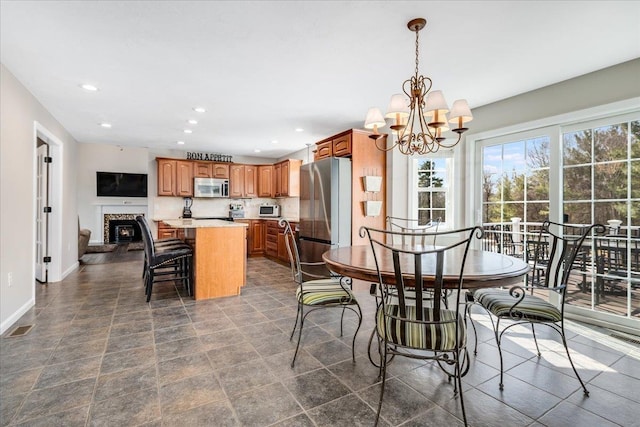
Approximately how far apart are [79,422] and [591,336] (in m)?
3.70

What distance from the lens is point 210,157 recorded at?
7172mm

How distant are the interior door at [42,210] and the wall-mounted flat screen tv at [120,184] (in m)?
4.27

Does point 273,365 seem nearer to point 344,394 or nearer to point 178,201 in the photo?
point 344,394

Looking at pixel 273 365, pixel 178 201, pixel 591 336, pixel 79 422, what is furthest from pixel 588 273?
pixel 178 201

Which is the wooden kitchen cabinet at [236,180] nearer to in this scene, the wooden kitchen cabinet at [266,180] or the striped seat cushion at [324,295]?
the wooden kitchen cabinet at [266,180]

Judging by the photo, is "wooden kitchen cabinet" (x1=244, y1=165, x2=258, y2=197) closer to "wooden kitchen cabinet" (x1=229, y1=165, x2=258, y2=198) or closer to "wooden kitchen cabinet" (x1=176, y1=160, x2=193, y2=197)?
"wooden kitchen cabinet" (x1=229, y1=165, x2=258, y2=198)

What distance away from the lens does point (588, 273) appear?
3.03 meters

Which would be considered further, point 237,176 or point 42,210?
point 237,176

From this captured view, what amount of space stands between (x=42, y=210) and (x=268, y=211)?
4041mm

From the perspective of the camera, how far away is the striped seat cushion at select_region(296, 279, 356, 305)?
86.4 inches

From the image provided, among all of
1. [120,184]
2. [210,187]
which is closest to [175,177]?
[210,187]

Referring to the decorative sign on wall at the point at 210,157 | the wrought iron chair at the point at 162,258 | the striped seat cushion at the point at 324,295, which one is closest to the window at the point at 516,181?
the striped seat cushion at the point at 324,295

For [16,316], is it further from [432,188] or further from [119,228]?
[119,228]

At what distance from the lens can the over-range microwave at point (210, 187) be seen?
22.0ft
